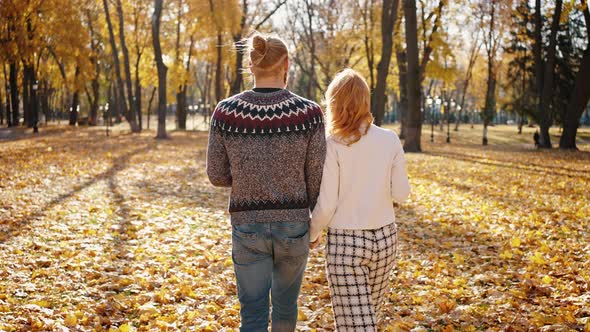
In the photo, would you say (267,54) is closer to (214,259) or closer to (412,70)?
(214,259)

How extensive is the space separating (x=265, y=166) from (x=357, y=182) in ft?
1.79

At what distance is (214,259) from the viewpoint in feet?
22.1

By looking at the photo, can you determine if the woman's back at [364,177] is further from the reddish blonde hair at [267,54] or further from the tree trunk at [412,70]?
the tree trunk at [412,70]

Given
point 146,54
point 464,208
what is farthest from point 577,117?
point 146,54

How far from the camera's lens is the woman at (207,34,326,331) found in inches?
111

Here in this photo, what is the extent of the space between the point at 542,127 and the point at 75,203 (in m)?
23.8

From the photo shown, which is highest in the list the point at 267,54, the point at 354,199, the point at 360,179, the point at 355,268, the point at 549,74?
the point at 549,74

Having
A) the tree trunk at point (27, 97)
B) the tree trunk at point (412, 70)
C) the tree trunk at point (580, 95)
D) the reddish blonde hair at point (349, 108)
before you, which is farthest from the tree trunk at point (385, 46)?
the tree trunk at point (27, 97)

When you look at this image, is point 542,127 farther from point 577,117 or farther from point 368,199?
point 368,199

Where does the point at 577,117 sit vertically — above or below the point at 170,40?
below

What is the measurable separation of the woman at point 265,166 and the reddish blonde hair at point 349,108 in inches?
4.6

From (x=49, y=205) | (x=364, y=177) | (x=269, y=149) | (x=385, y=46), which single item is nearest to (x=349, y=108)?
(x=364, y=177)

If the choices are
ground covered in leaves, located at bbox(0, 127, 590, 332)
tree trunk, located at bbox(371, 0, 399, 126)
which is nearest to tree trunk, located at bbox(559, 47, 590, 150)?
tree trunk, located at bbox(371, 0, 399, 126)

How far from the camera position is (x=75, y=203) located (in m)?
10.0
